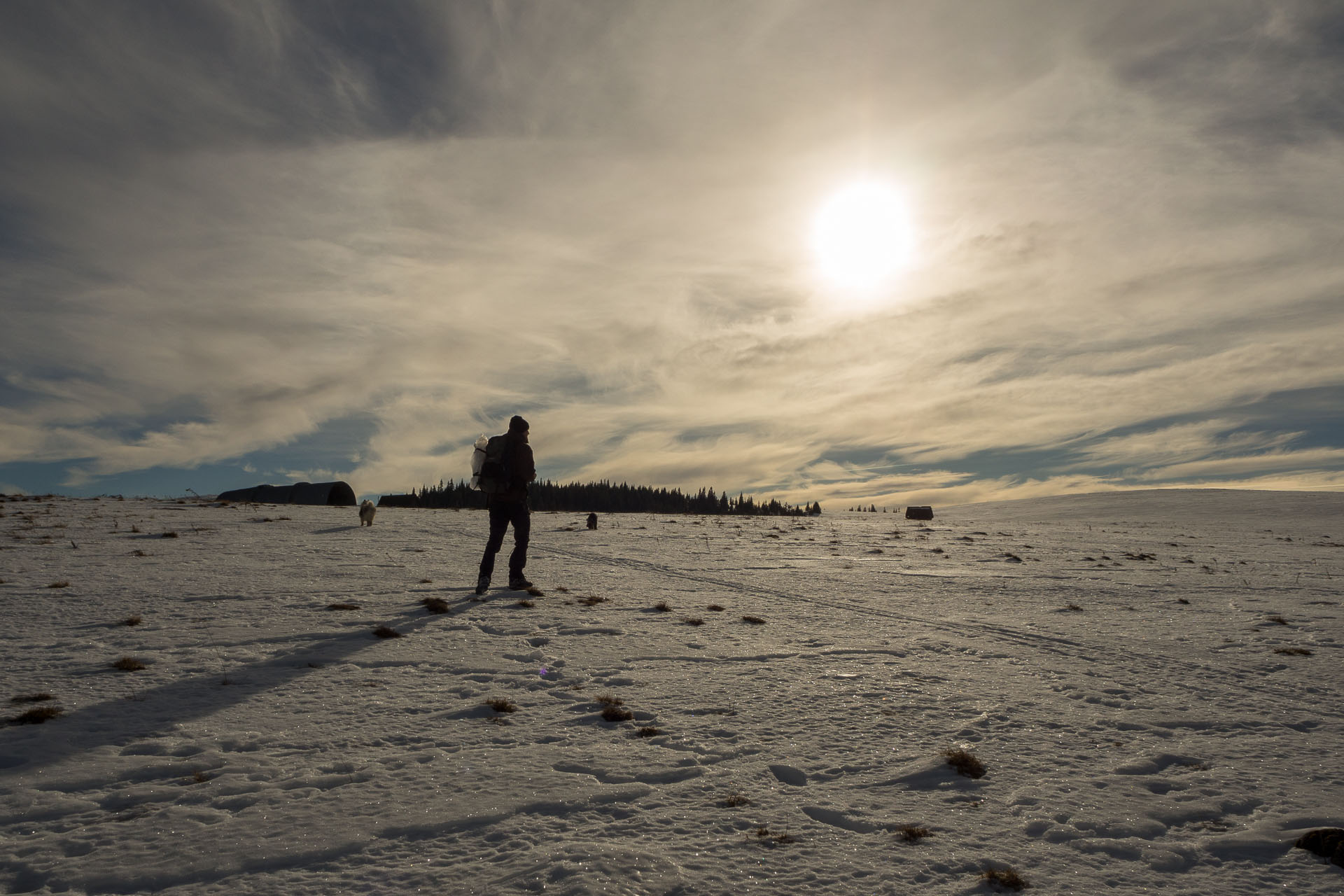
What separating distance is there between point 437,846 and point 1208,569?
19751 mm

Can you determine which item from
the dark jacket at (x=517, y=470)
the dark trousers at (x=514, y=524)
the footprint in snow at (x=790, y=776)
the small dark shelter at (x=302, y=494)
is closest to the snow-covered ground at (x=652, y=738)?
the footprint in snow at (x=790, y=776)

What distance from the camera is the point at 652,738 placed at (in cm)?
566

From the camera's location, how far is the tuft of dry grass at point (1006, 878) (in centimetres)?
369

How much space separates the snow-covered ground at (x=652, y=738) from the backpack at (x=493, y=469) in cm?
196

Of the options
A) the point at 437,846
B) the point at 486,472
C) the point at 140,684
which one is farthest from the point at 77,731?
the point at 486,472

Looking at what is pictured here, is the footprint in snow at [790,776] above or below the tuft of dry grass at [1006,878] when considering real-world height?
above

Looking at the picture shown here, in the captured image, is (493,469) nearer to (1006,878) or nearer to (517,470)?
(517,470)

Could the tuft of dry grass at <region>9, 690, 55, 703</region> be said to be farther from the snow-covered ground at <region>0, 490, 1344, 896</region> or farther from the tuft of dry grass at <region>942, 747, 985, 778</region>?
the tuft of dry grass at <region>942, 747, 985, 778</region>

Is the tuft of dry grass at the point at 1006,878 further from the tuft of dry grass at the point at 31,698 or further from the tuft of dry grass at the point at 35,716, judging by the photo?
the tuft of dry grass at the point at 31,698

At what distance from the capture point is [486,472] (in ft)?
42.1

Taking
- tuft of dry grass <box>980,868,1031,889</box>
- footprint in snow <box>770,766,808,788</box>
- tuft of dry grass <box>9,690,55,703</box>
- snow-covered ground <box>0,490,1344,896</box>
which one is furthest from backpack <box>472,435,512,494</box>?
tuft of dry grass <box>980,868,1031,889</box>

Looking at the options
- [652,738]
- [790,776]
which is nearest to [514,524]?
[652,738]

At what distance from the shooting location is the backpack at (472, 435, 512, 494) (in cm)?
1273

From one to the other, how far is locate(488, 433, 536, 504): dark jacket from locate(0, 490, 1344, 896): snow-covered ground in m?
1.79
